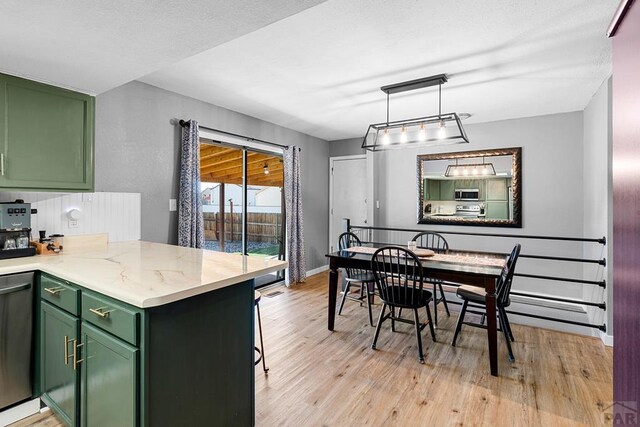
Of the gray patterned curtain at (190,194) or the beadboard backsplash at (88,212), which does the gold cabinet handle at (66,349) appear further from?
the gray patterned curtain at (190,194)

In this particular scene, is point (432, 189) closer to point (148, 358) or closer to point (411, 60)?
point (411, 60)

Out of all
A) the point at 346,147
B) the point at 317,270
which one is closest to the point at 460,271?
the point at 317,270

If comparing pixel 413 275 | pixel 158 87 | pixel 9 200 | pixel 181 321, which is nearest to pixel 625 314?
pixel 181 321

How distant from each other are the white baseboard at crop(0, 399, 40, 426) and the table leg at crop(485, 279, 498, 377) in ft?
10.0

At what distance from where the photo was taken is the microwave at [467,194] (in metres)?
4.85

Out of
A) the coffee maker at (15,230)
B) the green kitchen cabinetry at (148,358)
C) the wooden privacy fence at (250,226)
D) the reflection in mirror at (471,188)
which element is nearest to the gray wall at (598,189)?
the reflection in mirror at (471,188)

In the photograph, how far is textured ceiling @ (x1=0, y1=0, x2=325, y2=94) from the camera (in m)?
1.46

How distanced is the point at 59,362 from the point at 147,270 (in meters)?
0.72

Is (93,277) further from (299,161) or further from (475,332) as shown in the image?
(299,161)

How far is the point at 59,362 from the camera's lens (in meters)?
1.78

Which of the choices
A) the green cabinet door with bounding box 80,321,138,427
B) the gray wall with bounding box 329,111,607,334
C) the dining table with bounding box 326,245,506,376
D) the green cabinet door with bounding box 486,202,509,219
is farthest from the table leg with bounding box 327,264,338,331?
the green cabinet door with bounding box 486,202,509,219

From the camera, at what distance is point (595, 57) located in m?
2.68

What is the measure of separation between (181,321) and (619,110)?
1686mm

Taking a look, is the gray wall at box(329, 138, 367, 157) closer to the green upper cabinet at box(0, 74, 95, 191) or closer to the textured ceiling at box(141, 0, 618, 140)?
the textured ceiling at box(141, 0, 618, 140)
